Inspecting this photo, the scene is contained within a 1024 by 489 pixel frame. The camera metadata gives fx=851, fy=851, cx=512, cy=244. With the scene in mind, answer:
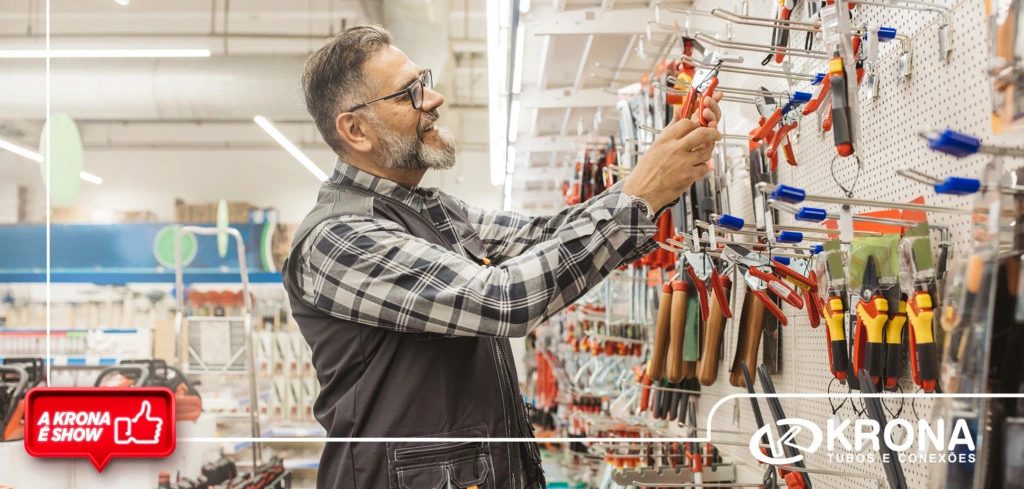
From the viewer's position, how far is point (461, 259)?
1.13 metres

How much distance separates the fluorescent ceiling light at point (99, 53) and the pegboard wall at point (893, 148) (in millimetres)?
4315

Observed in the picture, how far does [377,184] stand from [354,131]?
0.34ft

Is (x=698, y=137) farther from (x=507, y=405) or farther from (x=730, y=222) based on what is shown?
(x=507, y=405)

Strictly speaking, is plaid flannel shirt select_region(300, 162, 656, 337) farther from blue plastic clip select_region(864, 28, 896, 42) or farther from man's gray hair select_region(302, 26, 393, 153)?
blue plastic clip select_region(864, 28, 896, 42)

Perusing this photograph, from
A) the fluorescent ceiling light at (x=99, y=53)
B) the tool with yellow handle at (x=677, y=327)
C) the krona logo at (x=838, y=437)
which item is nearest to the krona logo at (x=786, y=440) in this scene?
the krona logo at (x=838, y=437)

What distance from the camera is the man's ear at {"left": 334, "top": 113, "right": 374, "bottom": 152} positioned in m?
1.35

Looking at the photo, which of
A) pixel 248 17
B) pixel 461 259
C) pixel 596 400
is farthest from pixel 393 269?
pixel 248 17

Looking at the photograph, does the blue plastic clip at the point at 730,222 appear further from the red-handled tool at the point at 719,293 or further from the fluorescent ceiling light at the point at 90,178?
the fluorescent ceiling light at the point at 90,178

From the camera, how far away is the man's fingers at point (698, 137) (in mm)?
1082

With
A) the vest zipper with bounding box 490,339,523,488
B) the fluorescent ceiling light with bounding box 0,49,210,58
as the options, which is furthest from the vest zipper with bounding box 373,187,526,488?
the fluorescent ceiling light with bounding box 0,49,210,58

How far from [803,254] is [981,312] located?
837 mm

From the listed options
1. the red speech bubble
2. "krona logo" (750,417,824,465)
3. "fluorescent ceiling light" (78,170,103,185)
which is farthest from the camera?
"fluorescent ceiling light" (78,170,103,185)

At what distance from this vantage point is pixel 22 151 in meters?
5.57

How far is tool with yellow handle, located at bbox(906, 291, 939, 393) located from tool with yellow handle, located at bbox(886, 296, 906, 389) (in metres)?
0.05
